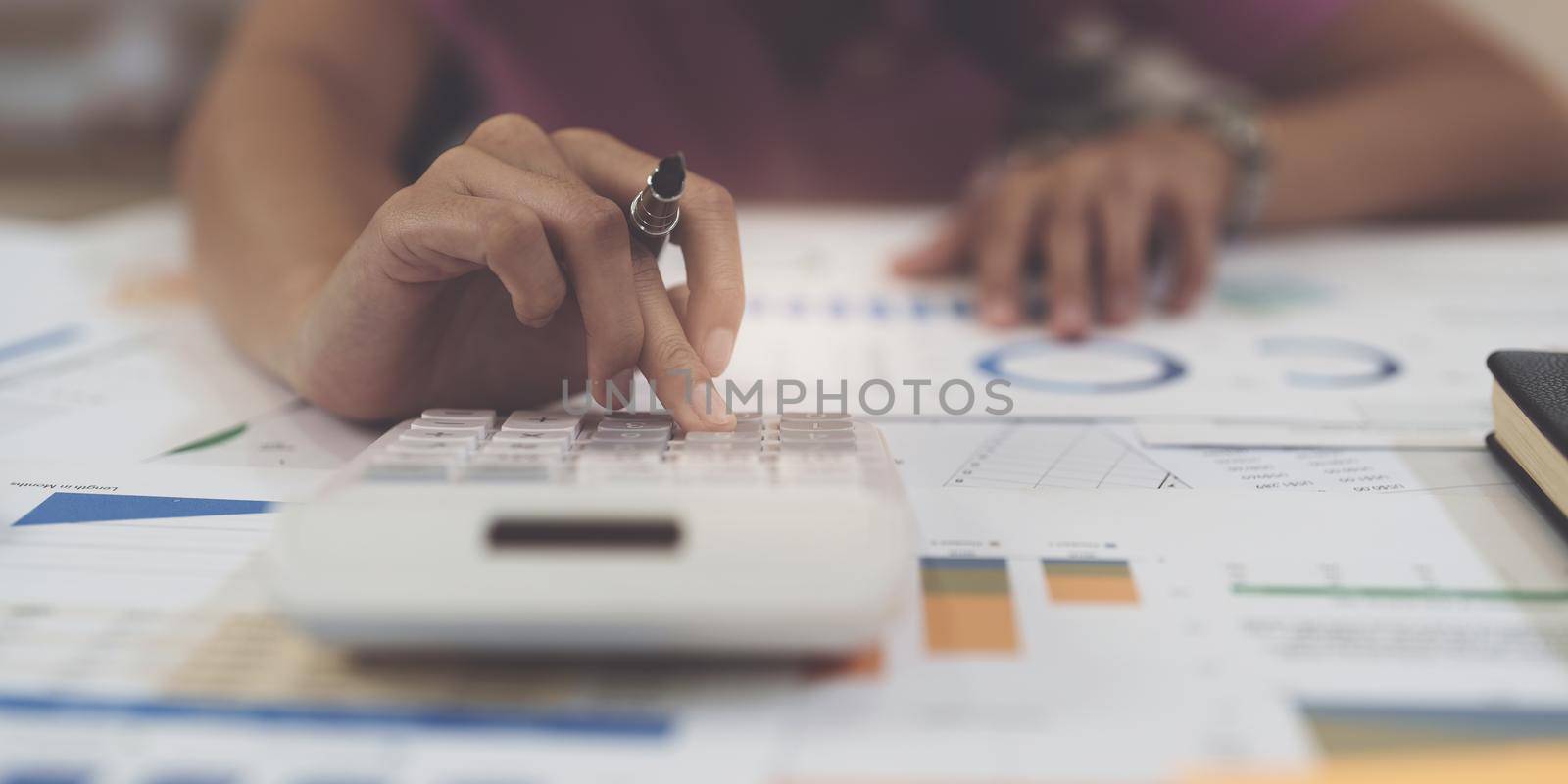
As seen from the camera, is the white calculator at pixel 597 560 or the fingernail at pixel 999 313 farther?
the fingernail at pixel 999 313

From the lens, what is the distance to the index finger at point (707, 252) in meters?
0.30

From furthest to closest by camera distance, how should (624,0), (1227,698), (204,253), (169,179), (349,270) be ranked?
(169,179) < (624,0) < (204,253) < (349,270) < (1227,698)

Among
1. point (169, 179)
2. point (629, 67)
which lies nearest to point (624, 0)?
point (629, 67)

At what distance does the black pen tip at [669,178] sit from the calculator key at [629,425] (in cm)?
7

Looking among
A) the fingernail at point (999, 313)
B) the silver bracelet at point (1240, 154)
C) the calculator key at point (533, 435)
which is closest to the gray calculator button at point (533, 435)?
the calculator key at point (533, 435)

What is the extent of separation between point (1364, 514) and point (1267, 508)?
0.03 meters

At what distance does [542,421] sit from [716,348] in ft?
0.20

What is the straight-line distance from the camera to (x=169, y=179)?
85 cm

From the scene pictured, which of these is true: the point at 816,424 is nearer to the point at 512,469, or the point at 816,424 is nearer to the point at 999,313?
the point at 512,469

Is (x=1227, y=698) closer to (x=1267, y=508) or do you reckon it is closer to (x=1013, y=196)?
(x=1267, y=508)

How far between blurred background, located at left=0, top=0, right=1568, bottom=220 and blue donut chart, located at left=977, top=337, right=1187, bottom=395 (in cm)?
113

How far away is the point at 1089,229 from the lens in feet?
1.78

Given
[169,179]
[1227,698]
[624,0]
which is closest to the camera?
[1227,698]

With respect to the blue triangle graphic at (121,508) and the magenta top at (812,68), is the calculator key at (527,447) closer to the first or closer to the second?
the blue triangle graphic at (121,508)
